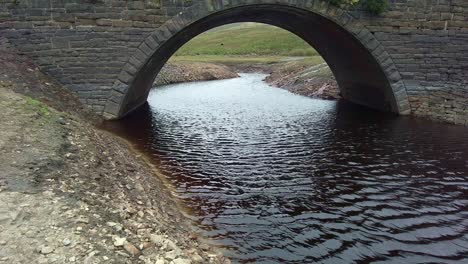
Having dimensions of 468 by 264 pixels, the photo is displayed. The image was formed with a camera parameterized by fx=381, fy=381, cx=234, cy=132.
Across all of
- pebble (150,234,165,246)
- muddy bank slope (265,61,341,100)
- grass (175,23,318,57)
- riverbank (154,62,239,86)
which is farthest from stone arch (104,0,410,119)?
grass (175,23,318,57)

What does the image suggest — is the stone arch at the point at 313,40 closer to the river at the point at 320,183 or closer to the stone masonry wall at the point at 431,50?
the stone masonry wall at the point at 431,50

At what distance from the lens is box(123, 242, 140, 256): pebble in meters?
6.79

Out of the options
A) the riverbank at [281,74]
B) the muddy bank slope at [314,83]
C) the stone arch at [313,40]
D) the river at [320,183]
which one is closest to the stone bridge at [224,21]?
the stone arch at [313,40]

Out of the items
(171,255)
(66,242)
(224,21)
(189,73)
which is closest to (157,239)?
(171,255)

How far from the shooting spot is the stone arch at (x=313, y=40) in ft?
66.9

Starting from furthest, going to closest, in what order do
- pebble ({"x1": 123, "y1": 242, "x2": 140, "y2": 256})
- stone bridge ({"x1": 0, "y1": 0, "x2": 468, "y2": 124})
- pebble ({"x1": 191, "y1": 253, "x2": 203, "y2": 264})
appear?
1. stone bridge ({"x1": 0, "y1": 0, "x2": 468, "y2": 124})
2. pebble ({"x1": 191, "y1": 253, "x2": 203, "y2": 264})
3. pebble ({"x1": 123, "y1": 242, "x2": 140, "y2": 256})

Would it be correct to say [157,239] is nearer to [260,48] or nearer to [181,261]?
[181,261]

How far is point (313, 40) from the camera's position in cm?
3147

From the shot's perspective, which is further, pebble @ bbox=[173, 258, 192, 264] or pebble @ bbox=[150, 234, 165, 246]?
pebble @ bbox=[150, 234, 165, 246]

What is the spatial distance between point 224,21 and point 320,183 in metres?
17.8

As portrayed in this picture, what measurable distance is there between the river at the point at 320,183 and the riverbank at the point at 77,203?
1270 mm

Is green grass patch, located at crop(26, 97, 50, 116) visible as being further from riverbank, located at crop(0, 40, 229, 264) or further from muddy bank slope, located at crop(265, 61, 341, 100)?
muddy bank slope, located at crop(265, 61, 341, 100)

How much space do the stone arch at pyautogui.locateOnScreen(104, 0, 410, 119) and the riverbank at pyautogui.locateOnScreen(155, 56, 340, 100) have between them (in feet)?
24.6

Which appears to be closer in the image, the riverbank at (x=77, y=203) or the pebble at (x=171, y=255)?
the riverbank at (x=77, y=203)
